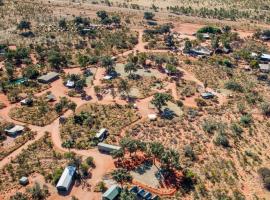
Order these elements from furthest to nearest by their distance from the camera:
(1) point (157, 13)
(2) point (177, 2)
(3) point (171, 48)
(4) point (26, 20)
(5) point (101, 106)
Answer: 1. (2) point (177, 2)
2. (1) point (157, 13)
3. (4) point (26, 20)
4. (3) point (171, 48)
5. (5) point (101, 106)

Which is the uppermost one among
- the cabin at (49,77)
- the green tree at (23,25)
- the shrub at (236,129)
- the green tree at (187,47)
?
the green tree at (23,25)

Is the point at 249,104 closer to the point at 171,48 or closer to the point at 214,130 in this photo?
the point at 214,130

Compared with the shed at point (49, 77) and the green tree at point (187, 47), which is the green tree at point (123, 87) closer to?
the shed at point (49, 77)

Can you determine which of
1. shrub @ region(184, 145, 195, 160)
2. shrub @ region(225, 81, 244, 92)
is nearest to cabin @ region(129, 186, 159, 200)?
shrub @ region(184, 145, 195, 160)

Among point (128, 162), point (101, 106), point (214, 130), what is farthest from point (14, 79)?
point (214, 130)

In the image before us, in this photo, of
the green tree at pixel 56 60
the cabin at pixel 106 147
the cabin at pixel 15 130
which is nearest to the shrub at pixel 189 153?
the cabin at pixel 106 147

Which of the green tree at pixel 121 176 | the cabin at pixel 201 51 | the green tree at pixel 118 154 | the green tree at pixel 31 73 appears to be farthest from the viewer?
the cabin at pixel 201 51

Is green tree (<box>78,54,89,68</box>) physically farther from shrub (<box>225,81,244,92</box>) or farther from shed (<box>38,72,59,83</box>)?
shrub (<box>225,81,244,92</box>)
